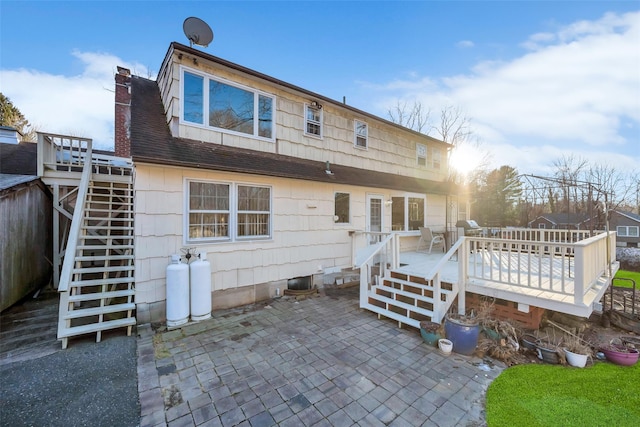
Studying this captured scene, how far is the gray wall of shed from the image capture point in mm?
5418

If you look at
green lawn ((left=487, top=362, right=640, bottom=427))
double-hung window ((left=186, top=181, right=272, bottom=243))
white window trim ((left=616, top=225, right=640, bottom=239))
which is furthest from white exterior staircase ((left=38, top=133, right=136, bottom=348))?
white window trim ((left=616, top=225, right=640, bottom=239))

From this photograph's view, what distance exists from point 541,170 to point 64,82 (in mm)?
35120

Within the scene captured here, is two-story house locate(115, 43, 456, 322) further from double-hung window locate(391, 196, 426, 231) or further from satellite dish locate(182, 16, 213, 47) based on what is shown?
satellite dish locate(182, 16, 213, 47)

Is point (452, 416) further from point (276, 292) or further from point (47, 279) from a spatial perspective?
point (47, 279)

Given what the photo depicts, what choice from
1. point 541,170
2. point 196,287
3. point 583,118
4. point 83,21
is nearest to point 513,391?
point 196,287

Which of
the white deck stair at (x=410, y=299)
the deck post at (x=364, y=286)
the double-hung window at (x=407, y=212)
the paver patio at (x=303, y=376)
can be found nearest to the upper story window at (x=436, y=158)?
the double-hung window at (x=407, y=212)

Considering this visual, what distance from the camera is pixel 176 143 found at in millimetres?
5496

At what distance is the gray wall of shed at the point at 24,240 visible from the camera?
542 cm

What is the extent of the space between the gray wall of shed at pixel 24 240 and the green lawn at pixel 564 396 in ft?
29.4

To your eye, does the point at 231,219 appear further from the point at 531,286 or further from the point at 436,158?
the point at 436,158

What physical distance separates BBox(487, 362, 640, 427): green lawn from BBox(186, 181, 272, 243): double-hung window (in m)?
5.24

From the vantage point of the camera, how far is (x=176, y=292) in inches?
188

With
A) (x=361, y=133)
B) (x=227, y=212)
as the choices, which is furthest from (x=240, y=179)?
(x=361, y=133)

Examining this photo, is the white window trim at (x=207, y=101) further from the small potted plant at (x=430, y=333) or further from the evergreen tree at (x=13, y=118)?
the evergreen tree at (x=13, y=118)
